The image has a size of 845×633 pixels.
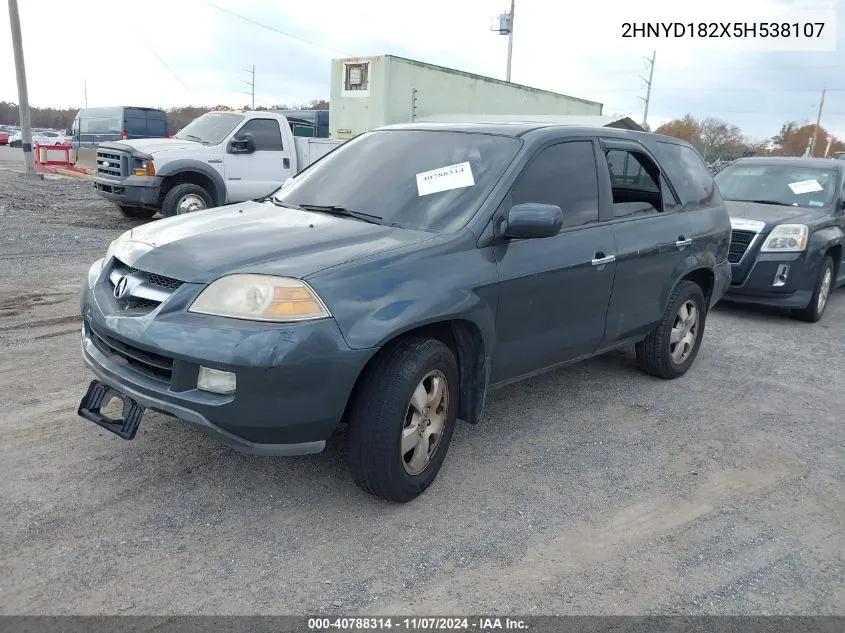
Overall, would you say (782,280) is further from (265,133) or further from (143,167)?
(143,167)

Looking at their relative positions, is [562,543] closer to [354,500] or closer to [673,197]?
[354,500]

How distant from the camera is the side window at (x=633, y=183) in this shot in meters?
4.55

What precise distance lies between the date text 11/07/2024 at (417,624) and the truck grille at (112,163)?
9721 mm

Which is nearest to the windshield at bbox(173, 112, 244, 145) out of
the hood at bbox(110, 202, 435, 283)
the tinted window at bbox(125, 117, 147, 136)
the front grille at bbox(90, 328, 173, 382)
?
the hood at bbox(110, 202, 435, 283)

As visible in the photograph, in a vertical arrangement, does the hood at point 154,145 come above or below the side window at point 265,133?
below

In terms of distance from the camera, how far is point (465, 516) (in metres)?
3.34

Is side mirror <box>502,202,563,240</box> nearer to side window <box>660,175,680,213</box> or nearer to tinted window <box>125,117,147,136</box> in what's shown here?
side window <box>660,175,680,213</box>

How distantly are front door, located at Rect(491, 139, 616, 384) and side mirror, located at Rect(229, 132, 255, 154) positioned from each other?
26.5ft

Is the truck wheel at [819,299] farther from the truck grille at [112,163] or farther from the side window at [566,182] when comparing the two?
the truck grille at [112,163]

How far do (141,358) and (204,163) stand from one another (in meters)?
8.58

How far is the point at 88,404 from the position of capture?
3.33 m

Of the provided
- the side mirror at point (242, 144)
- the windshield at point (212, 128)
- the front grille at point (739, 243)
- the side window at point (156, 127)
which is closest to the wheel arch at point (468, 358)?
the front grille at point (739, 243)

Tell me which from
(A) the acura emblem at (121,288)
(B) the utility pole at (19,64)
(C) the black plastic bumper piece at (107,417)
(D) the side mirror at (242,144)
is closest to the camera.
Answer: (C) the black plastic bumper piece at (107,417)

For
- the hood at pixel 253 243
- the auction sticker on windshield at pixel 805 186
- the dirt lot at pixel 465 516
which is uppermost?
the auction sticker on windshield at pixel 805 186
